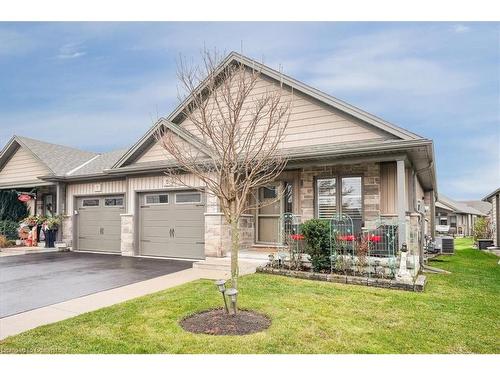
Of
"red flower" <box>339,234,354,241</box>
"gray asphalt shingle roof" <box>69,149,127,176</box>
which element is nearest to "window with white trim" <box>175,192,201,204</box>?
"gray asphalt shingle roof" <box>69,149,127,176</box>

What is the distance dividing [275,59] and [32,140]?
50.5 ft

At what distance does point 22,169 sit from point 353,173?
16.1m

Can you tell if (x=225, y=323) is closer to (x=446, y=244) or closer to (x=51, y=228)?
(x=51, y=228)

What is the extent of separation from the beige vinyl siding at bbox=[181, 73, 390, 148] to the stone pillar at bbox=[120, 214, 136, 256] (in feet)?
20.2

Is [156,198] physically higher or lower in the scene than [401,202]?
higher

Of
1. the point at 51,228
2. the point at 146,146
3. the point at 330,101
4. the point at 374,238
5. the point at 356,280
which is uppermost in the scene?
the point at 330,101

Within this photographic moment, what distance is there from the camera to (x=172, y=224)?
1232 centimetres

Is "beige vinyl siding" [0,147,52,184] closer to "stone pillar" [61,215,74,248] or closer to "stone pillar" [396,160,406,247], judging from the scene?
"stone pillar" [61,215,74,248]

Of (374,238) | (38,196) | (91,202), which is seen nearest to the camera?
(374,238)

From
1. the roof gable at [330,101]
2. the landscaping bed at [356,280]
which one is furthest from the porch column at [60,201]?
the landscaping bed at [356,280]

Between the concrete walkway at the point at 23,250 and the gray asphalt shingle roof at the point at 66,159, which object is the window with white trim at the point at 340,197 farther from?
the concrete walkway at the point at 23,250

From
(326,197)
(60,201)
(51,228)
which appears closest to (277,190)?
(326,197)

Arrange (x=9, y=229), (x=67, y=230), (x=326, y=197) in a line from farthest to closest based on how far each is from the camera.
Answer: (x=9, y=229)
(x=67, y=230)
(x=326, y=197)

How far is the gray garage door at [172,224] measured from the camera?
11.8 metres
